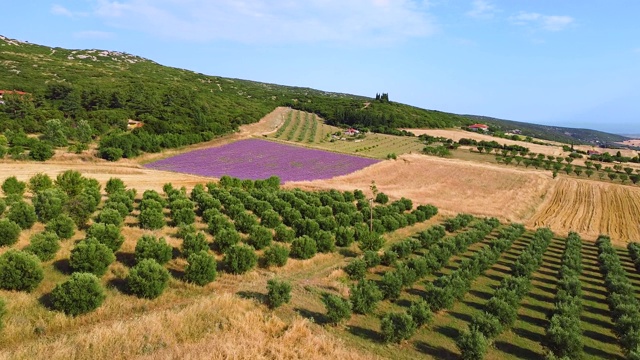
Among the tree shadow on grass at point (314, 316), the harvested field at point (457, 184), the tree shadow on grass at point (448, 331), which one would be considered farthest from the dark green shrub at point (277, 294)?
the harvested field at point (457, 184)

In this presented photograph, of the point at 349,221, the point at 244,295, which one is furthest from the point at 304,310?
the point at 349,221

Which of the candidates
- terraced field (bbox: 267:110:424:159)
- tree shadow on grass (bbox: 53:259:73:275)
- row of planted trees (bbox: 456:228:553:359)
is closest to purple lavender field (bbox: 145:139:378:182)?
terraced field (bbox: 267:110:424:159)

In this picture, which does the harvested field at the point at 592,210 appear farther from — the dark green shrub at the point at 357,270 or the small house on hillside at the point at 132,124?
the small house on hillside at the point at 132,124

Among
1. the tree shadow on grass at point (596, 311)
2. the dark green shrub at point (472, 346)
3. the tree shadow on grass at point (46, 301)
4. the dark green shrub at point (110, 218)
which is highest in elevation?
the dark green shrub at point (110, 218)

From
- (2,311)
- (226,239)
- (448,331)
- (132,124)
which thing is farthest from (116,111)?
(448,331)

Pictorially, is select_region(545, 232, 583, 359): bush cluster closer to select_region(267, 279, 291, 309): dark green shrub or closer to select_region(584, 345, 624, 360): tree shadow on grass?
select_region(584, 345, 624, 360): tree shadow on grass

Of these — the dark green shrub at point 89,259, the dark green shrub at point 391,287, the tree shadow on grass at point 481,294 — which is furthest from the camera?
the tree shadow on grass at point 481,294

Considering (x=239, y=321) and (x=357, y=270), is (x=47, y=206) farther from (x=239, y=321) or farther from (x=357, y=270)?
(x=357, y=270)
